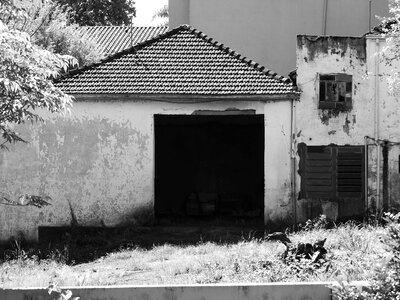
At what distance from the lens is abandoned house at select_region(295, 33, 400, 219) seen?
18.5 metres

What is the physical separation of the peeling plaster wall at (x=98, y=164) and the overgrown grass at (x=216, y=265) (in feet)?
8.56

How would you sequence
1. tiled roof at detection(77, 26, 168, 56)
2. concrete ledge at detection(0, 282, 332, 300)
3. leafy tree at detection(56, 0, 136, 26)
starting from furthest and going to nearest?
leafy tree at detection(56, 0, 136, 26) → tiled roof at detection(77, 26, 168, 56) → concrete ledge at detection(0, 282, 332, 300)

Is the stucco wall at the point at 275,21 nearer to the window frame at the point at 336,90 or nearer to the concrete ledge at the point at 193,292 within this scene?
the window frame at the point at 336,90

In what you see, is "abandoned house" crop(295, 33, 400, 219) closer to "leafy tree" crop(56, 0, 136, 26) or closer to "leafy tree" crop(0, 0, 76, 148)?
"leafy tree" crop(0, 0, 76, 148)

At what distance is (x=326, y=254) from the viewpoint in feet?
39.9

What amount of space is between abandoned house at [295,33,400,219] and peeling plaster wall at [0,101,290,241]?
2.22ft

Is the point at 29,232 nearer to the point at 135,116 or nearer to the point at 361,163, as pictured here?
the point at 135,116

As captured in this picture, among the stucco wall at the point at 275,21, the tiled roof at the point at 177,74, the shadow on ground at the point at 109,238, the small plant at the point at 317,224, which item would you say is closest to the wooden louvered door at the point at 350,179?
the small plant at the point at 317,224

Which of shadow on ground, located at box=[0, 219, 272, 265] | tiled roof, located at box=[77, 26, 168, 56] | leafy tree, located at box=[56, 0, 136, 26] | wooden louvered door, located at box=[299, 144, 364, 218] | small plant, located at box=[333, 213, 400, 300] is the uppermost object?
leafy tree, located at box=[56, 0, 136, 26]

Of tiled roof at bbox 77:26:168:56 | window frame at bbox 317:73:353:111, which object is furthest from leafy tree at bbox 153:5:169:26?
window frame at bbox 317:73:353:111

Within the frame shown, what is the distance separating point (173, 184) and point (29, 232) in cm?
637

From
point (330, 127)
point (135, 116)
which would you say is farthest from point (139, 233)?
point (330, 127)

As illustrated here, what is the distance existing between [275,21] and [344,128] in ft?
31.3

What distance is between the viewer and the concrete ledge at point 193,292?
28.3 feet
